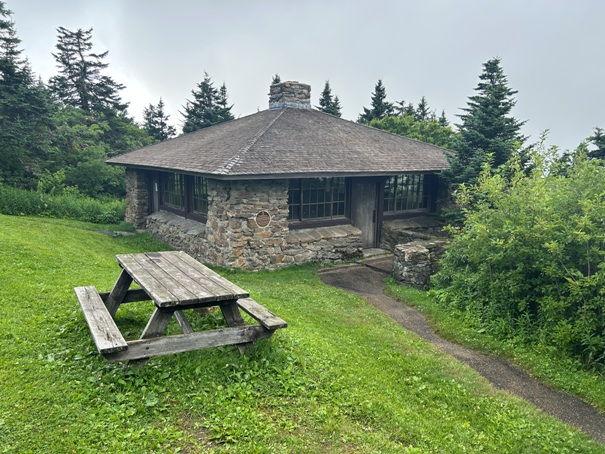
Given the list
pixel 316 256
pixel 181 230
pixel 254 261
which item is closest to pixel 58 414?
pixel 254 261

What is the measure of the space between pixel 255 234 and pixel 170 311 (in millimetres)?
6152

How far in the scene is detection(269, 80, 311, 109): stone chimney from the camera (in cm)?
1528

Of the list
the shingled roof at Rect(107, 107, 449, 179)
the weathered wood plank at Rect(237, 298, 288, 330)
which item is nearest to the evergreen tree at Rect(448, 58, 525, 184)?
the shingled roof at Rect(107, 107, 449, 179)

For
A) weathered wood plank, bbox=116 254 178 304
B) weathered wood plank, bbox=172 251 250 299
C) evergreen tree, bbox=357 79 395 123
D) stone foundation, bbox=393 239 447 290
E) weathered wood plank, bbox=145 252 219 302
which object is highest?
evergreen tree, bbox=357 79 395 123

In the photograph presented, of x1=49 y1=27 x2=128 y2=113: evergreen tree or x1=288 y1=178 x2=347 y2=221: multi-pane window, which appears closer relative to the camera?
x1=288 y1=178 x2=347 y2=221: multi-pane window

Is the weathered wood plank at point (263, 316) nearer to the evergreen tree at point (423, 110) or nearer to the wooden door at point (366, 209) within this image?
the wooden door at point (366, 209)

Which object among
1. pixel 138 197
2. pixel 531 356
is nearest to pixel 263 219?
pixel 531 356

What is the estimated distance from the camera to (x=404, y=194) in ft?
47.0

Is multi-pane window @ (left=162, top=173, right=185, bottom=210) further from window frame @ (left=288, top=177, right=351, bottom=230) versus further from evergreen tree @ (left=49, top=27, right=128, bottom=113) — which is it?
evergreen tree @ (left=49, top=27, right=128, bottom=113)

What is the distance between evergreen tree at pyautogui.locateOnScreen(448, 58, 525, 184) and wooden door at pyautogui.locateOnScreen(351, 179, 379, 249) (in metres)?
2.61

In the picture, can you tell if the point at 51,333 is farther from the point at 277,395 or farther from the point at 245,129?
the point at 245,129

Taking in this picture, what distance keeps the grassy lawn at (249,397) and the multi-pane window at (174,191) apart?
7.54 m

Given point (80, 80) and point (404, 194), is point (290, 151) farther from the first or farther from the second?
point (80, 80)

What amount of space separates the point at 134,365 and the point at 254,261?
638cm
